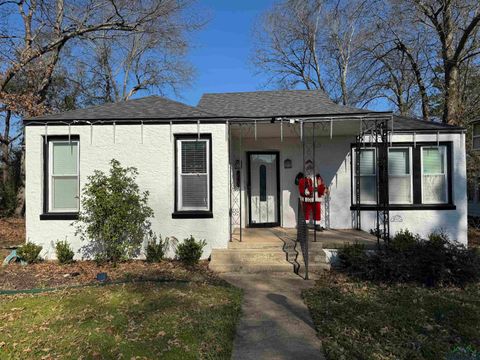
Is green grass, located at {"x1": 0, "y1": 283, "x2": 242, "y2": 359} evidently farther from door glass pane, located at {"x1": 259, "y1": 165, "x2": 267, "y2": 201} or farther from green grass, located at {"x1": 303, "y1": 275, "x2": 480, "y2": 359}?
door glass pane, located at {"x1": 259, "y1": 165, "x2": 267, "y2": 201}

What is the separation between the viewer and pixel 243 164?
10.2 metres

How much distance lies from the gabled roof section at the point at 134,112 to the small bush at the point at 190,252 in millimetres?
2863

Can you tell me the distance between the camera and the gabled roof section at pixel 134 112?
8.01m

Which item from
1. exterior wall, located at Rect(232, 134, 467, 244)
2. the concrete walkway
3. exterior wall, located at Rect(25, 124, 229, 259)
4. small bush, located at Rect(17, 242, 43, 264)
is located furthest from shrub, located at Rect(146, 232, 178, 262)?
exterior wall, located at Rect(232, 134, 467, 244)

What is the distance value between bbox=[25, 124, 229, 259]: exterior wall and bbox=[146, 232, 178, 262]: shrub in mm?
152

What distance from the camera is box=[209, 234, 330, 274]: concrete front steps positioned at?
687cm

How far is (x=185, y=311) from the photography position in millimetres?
4699

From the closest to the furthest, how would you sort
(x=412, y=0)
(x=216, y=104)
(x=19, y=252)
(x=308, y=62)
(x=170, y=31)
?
(x=19, y=252), (x=216, y=104), (x=412, y=0), (x=170, y=31), (x=308, y=62)

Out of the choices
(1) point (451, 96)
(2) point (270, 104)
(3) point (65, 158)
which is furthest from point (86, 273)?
(1) point (451, 96)

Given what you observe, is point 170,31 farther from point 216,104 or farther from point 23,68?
point 216,104

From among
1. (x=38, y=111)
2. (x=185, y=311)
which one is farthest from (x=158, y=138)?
(x=38, y=111)

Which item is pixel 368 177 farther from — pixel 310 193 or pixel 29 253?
pixel 29 253

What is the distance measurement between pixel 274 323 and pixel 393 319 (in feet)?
5.06

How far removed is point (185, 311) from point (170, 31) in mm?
15902
